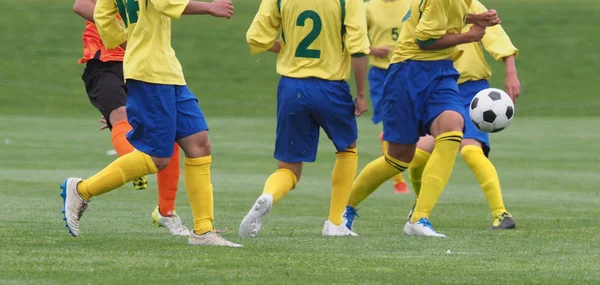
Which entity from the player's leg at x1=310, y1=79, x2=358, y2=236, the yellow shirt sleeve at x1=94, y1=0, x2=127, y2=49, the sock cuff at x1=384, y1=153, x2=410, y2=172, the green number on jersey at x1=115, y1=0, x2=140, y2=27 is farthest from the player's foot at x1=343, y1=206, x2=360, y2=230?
the green number on jersey at x1=115, y1=0, x2=140, y2=27

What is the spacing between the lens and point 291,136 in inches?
325

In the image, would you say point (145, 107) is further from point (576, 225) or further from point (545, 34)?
point (545, 34)

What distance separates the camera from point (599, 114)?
1280 inches

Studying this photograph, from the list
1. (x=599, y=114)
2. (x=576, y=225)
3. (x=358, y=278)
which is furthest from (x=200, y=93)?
(x=358, y=278)

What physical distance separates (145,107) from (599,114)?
2690 cm

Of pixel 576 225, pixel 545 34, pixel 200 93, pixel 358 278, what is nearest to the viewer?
pixel 358 278

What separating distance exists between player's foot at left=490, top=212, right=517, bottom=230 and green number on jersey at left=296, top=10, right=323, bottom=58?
200cm

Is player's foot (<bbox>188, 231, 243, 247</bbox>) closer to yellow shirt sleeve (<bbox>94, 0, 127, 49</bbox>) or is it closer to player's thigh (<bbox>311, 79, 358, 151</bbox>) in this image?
yellow shirt sleeve (<bbox>94, 0, 127, 49</bbox>)

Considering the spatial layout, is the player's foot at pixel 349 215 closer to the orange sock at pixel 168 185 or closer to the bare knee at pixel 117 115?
the orange sock at pixel 168 185

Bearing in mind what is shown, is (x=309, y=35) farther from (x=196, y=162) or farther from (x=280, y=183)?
(x=196, y=162)

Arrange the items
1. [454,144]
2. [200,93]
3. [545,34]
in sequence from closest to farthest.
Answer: [454,144]
[200,93]
[545,34]

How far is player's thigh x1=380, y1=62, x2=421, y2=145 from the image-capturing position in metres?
8.46

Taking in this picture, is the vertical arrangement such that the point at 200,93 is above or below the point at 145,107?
below

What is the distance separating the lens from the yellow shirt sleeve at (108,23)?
287 inches
